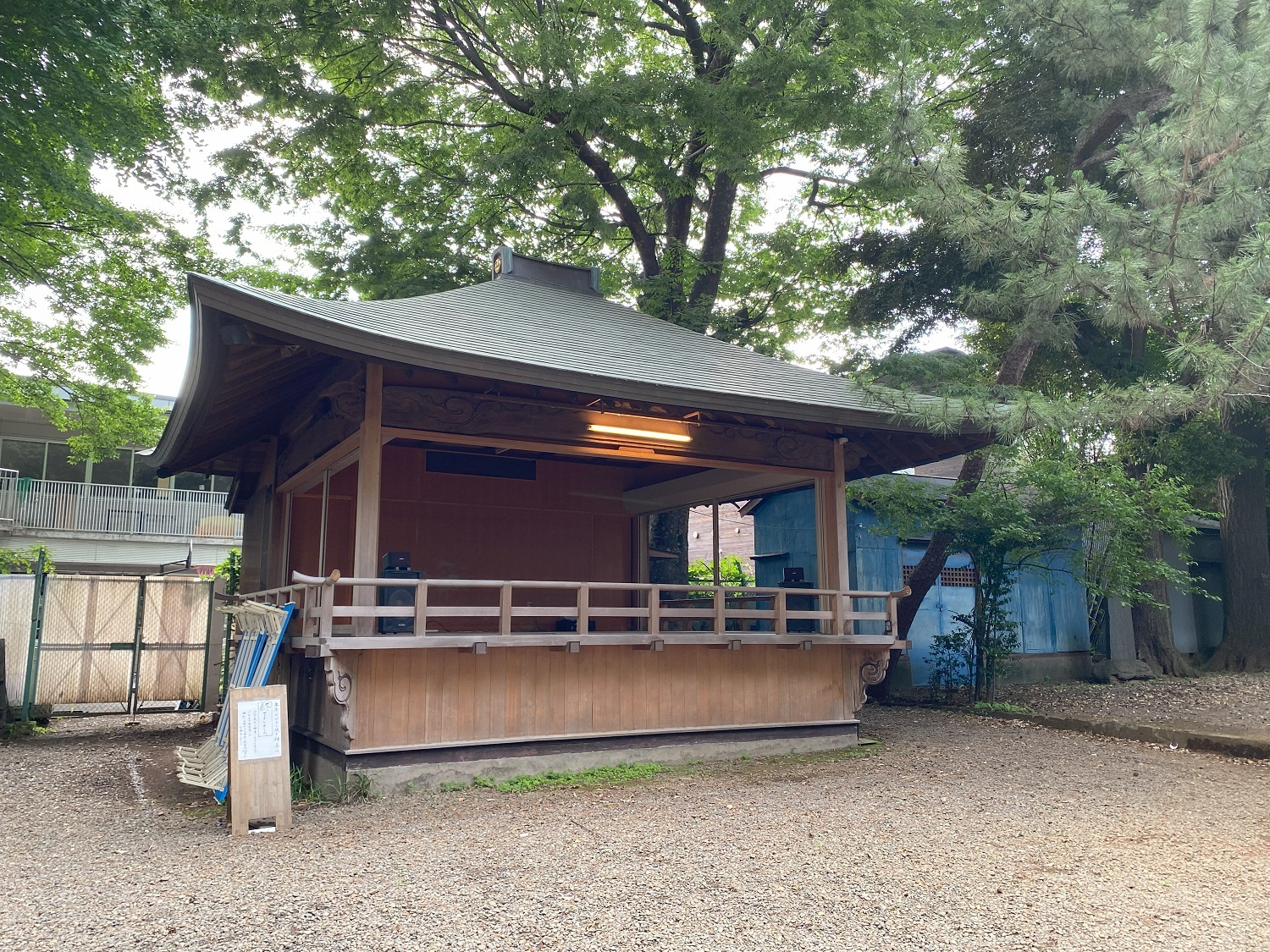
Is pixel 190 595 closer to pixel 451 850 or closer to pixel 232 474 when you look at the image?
pixel 232 474

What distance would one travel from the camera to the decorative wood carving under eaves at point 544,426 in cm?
754

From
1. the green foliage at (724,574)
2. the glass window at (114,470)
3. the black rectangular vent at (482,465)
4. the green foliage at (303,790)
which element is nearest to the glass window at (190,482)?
the glass window at (114,470)

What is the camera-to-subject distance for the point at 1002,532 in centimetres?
1114

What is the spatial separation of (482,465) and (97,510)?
1456 centimetres

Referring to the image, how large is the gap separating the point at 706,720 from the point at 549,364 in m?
3.71

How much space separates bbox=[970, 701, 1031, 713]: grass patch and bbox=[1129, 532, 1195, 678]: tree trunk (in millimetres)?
4281

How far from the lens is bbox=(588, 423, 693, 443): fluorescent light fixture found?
8.42m

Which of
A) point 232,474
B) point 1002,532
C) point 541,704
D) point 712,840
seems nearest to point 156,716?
point 232,474

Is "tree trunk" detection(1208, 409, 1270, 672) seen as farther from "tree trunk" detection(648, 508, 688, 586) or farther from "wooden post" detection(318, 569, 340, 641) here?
"wooden post" detection(318, 569, 340, 641)

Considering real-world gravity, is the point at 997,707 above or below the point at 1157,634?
below

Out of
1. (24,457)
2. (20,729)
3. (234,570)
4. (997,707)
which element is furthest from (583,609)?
(24,457)

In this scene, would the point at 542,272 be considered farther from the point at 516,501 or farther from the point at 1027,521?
the point at 1027,521

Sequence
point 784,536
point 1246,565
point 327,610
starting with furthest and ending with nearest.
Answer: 1. point 1246,565
2. point 784,536
3. point 327,610

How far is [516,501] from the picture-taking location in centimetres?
1136
